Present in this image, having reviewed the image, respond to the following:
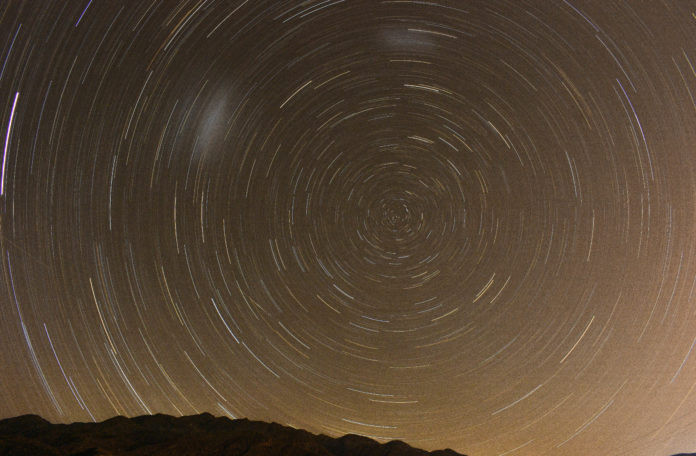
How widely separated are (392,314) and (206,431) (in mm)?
5175

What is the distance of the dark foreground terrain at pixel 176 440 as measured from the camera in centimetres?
1005

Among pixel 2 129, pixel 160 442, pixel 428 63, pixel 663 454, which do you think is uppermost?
pixel 428 63

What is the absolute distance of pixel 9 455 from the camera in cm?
916

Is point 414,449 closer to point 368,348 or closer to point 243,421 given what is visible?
point 368,348

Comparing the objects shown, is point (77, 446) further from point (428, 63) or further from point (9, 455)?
point (428, 63)

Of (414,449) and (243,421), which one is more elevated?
(243,421)

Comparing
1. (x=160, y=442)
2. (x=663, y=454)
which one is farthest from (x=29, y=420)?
(x=663, y=454)

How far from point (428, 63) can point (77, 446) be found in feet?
34.3

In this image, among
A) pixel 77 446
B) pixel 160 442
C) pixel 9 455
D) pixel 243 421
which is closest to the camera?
pixel 9 455

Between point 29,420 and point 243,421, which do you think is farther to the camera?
point 243,421

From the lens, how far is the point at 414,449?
12164 millimetres

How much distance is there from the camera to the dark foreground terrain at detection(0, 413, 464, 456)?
33.0 ft

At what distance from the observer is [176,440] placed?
11.1 m

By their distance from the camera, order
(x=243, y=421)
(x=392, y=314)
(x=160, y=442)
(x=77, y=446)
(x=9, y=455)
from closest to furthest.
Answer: (x=9, y=455) < (x=77, y=446) < (x=160, y=442) < (x=392, y=314) < (x=243, y=421)
